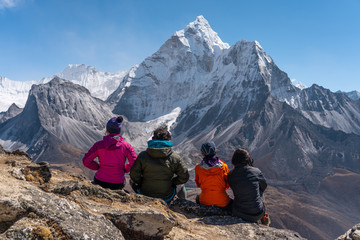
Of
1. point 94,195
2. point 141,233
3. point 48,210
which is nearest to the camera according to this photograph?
point 48,210

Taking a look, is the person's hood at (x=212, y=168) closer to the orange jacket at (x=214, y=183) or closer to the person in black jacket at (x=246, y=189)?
the orange jacket at (x=214, y=183)

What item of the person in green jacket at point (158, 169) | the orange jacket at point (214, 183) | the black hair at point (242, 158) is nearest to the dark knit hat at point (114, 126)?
the person in green jacket at point (158, 169)

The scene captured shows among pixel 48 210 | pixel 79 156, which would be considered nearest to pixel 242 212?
pixel 48 210

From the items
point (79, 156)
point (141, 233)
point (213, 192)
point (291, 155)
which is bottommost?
point (79, 156)

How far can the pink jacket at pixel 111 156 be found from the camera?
8.66 meters

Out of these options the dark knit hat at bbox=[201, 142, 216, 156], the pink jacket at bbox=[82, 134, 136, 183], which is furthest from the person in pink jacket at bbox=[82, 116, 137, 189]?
the dark knit hat at bbox=[201, 142, 216, 156]

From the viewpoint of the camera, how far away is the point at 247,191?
8.25m

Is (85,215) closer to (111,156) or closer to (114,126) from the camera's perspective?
(111,156)

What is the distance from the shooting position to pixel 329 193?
121 meters

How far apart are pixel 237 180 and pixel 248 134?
181 meters

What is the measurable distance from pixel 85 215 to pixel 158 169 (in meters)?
3.53

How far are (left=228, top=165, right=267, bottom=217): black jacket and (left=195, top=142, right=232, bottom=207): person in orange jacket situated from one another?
398 mm

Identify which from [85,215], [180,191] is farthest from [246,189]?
[85,215]

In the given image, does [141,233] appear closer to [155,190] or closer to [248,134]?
[155,190]
